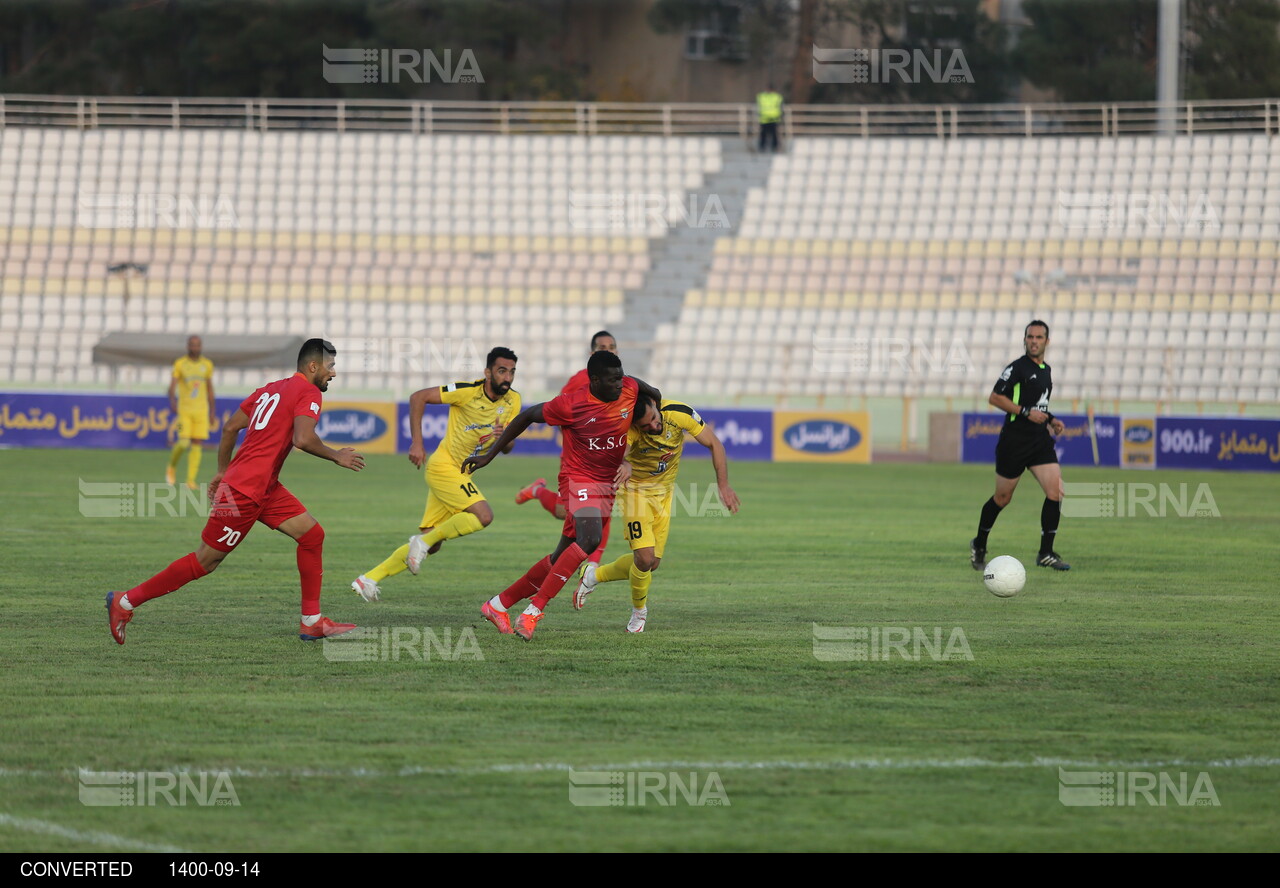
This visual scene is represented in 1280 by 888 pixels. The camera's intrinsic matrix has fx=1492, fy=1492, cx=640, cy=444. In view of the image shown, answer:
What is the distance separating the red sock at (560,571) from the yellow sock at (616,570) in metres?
0.68

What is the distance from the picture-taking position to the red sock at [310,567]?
9.05 meters

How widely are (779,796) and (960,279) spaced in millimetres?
29371

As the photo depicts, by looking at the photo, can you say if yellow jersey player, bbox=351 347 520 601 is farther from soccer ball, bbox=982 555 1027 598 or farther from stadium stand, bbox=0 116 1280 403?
stadium stand, bbox=0 116 1280 403

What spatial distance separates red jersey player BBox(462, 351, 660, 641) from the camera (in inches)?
362

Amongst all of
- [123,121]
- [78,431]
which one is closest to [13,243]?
[123,121]

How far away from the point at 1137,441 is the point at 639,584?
58.7 feet

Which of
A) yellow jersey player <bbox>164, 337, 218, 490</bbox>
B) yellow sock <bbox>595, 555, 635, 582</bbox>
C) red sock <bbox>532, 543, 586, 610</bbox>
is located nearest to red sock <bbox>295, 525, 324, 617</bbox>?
red sock <bbox>532, 543, 586, 610</bbox>

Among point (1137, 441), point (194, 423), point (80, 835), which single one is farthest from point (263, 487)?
point (1137, 441)

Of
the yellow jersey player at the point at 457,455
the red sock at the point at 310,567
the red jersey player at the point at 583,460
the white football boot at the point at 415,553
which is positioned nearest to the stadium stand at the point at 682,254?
the yellow jersey player at the point at 457,455

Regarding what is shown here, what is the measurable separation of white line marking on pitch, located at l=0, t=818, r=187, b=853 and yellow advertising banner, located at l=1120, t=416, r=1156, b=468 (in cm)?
2241

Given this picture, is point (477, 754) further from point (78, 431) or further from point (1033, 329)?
point (78, 431)

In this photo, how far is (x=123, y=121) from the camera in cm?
3859

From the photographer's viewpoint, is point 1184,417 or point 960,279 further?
point 960,279

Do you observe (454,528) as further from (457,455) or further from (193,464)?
(193,464)
